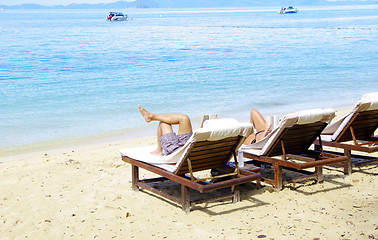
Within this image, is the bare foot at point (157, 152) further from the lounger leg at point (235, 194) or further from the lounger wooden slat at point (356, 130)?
the lounger wooden slat at point (356, 130)

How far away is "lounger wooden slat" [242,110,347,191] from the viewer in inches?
194

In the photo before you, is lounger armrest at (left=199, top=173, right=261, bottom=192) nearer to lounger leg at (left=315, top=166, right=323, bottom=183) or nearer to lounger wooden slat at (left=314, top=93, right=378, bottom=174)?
lounger leg at (left=315, top=166, right=323, bottom=183)

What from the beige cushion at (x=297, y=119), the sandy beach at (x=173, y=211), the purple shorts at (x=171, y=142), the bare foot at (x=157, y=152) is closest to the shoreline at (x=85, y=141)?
the sandy beach at (x=173, y=211)

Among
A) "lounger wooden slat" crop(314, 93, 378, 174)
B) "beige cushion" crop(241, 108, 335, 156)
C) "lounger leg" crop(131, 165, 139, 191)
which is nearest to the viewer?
"beige cushion" crop(241, 108, 335, 156)

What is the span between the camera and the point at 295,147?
5.43m

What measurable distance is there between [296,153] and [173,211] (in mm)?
1656

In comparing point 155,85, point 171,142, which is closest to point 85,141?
point 171,142

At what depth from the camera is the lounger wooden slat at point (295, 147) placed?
493cm

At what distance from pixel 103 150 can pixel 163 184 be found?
114 inches

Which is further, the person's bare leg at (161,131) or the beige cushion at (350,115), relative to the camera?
the beige cushion at (350,115)

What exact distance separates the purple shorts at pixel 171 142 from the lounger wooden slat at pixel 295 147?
2.60 feet

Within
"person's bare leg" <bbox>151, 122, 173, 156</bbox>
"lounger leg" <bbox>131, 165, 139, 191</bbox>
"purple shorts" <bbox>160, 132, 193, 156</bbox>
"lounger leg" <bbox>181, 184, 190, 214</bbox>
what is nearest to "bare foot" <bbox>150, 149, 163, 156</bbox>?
"person's bare leg" <bbox>151, 122, 173, 156</bbox>

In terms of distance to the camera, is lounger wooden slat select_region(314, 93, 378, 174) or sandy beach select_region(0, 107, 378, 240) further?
lounger wooden slat select_region(314, 93, 378, 174)

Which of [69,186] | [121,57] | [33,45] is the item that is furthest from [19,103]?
[33,45]
